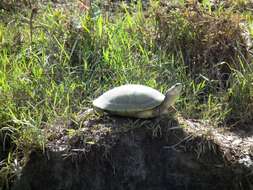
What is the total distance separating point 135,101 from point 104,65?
87cm

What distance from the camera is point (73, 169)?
12.4ft

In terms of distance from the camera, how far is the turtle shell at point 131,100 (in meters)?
3.69

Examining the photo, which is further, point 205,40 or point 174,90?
point 205,40

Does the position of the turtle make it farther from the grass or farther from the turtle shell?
the grass

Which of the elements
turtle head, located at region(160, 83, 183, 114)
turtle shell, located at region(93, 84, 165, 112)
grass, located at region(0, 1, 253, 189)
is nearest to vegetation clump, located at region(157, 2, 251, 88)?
grass, located at region(0, 1, 253, 189)

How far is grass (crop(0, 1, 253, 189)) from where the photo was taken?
4047mm

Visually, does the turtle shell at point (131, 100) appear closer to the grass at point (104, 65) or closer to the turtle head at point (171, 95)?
the turtle head at point (171, 95)

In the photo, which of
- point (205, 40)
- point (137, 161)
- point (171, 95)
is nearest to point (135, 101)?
point (171, 95)

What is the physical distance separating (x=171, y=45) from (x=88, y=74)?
2.52 ft

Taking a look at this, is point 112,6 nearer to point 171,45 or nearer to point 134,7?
point 134,7

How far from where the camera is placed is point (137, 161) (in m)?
3.77

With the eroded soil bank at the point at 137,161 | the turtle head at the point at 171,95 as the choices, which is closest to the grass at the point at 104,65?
the eroded soil bank at the point at 137,161

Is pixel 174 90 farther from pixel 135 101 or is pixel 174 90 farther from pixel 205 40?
pixel 205 40

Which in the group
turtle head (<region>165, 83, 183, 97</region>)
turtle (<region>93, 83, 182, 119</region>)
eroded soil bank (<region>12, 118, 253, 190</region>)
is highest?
turtle head (<region>165, 83, 183, 97</region>)
